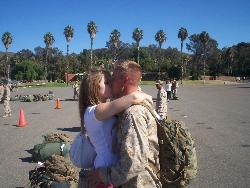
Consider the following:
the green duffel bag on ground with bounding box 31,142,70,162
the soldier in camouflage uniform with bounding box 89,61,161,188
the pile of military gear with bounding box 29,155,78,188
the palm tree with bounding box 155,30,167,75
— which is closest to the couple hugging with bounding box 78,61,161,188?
the soldier in camouflage uniform with bounding box 89,61,161,188

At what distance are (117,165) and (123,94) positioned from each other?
57cm

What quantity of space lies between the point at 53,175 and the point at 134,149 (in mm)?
4077

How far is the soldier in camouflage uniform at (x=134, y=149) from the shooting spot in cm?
270

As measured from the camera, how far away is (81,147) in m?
3.23

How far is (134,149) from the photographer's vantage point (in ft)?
8.80

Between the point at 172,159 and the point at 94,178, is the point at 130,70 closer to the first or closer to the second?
the point at 172,159

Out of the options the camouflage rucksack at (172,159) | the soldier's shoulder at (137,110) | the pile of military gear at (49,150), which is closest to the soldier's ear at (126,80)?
the soldier's shoulder at (137,110)

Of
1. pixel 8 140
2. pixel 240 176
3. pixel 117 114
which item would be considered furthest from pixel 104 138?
pixel 8 140

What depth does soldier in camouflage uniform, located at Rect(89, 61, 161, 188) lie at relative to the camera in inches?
106

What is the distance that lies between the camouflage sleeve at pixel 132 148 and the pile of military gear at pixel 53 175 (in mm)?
3486

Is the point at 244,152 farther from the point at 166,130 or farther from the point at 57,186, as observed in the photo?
the point at 166,130

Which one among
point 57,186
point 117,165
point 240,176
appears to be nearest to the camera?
point 117,165

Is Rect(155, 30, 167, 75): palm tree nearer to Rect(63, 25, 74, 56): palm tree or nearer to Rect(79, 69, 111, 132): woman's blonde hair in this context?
Rect(63, 25, 74, 56): palm tree

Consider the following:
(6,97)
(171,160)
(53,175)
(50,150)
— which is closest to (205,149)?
(50,150)
